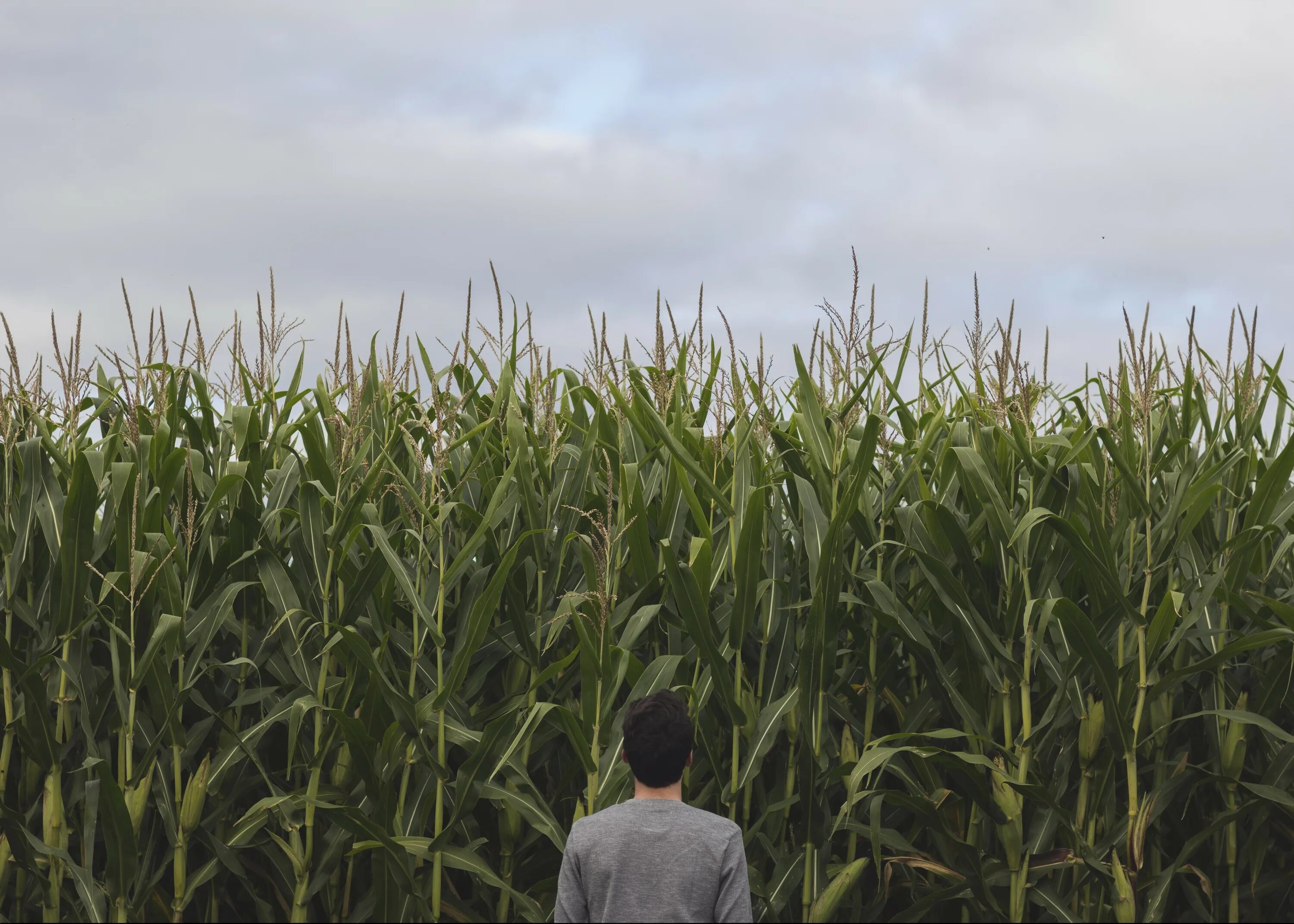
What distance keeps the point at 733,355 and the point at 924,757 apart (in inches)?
60.7

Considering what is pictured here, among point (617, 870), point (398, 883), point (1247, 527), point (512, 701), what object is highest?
point (1247, 527)

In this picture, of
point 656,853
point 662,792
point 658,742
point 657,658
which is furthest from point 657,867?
point 657,658

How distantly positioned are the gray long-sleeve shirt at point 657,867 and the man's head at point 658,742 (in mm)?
65

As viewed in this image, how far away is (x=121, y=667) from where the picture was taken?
3.74 m

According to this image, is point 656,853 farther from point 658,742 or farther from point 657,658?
point 657,658

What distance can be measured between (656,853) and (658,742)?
24cm

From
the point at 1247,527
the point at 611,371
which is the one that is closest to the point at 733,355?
the point at 611,371

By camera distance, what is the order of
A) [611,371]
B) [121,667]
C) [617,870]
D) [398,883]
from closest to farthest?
[617,870], [398,883], [121,667], [611,371]

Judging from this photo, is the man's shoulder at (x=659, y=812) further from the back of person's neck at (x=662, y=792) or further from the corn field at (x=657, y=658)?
the corn field at (x=657, y=658)

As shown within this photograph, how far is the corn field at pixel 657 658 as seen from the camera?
140 inches

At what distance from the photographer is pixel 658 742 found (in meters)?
2.44

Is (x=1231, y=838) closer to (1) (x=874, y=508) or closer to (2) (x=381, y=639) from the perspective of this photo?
(1) (x=874, y=508)

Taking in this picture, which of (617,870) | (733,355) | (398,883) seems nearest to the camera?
(617,870)

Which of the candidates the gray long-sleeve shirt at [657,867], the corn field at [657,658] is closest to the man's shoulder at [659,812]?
the gray long-sleeve shirt at [657,867]
